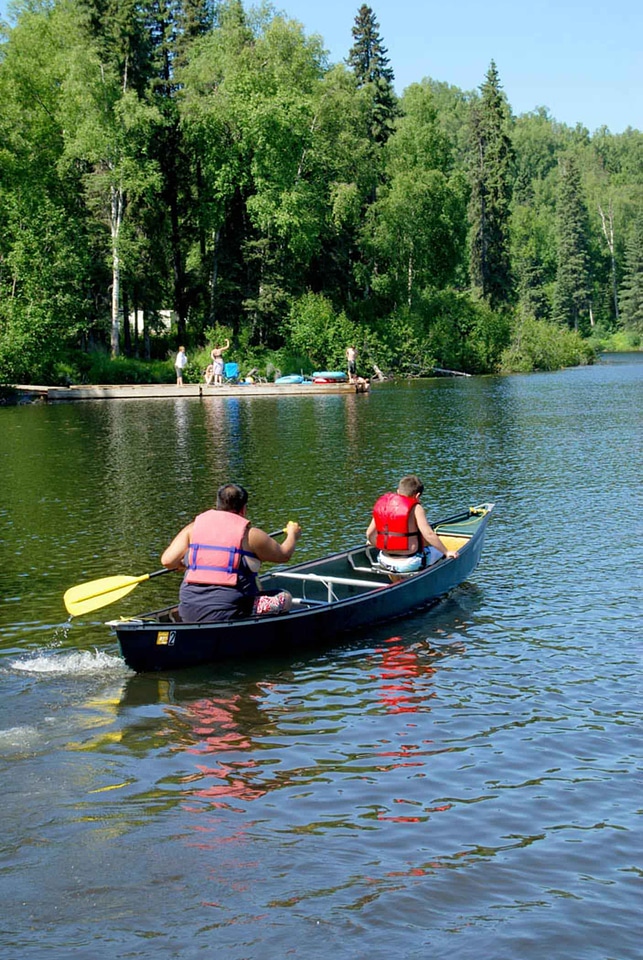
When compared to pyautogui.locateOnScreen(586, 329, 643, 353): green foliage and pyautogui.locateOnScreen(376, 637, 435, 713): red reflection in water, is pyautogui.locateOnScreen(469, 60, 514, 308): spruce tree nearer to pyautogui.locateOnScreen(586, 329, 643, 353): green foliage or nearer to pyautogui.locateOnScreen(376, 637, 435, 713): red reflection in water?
pyautogui.locateOnScreen(586, 329, 643, 353): green foliage

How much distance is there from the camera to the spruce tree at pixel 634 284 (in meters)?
109

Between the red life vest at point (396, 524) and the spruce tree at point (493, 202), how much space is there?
2565 inches

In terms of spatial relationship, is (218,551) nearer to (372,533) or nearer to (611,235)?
(372,533)

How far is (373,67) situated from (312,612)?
204 ft

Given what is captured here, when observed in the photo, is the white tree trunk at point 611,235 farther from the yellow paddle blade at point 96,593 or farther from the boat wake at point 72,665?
the boat wake at point 72,665

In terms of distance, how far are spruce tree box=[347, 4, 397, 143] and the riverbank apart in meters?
25.1

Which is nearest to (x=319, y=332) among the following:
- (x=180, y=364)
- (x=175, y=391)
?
(x=180, y=364)

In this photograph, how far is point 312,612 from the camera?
35.7 ft

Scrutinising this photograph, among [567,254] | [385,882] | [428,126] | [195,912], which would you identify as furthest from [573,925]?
[567,254]

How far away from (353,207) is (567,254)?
194 feet

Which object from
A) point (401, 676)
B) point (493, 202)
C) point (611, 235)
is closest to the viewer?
point (401, 676)

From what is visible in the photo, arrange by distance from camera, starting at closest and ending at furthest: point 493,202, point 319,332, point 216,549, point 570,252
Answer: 1. point 216,549
2. point 319,332
3. point 493,202
4. point 570,252

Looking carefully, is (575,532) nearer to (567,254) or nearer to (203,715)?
(203,715)

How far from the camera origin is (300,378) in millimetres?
52156
